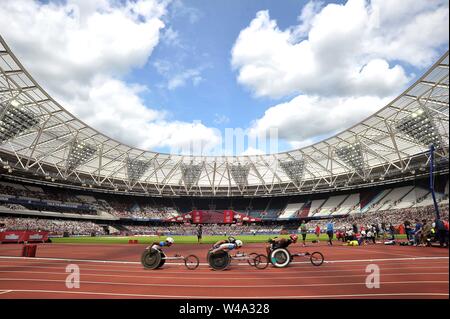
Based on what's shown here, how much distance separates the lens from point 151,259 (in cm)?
1083

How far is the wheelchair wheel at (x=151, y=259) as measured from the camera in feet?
34.9

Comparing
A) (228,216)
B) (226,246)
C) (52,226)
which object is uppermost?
(228,216)

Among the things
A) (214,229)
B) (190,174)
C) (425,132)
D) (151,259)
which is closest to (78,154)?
(190,174)

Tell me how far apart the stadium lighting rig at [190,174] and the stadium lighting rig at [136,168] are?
29.1ft

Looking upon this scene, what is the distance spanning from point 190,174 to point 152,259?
192 feet

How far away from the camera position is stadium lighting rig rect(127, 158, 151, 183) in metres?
61.0

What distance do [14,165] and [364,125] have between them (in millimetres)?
57615

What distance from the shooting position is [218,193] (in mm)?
77125

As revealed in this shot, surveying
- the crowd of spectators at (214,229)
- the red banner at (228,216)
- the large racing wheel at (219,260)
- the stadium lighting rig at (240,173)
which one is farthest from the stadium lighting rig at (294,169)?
the large racing wheel at (219,260)

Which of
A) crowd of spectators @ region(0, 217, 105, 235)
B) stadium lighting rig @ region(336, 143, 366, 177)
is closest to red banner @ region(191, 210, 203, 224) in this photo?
crowd of spectators @ region(0, 217, 105, 235)

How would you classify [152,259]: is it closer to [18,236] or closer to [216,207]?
[18,236]

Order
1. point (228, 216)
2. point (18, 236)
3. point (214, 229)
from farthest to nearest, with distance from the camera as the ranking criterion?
point (228, 216) → point (214, 229) → point (18, 236)
